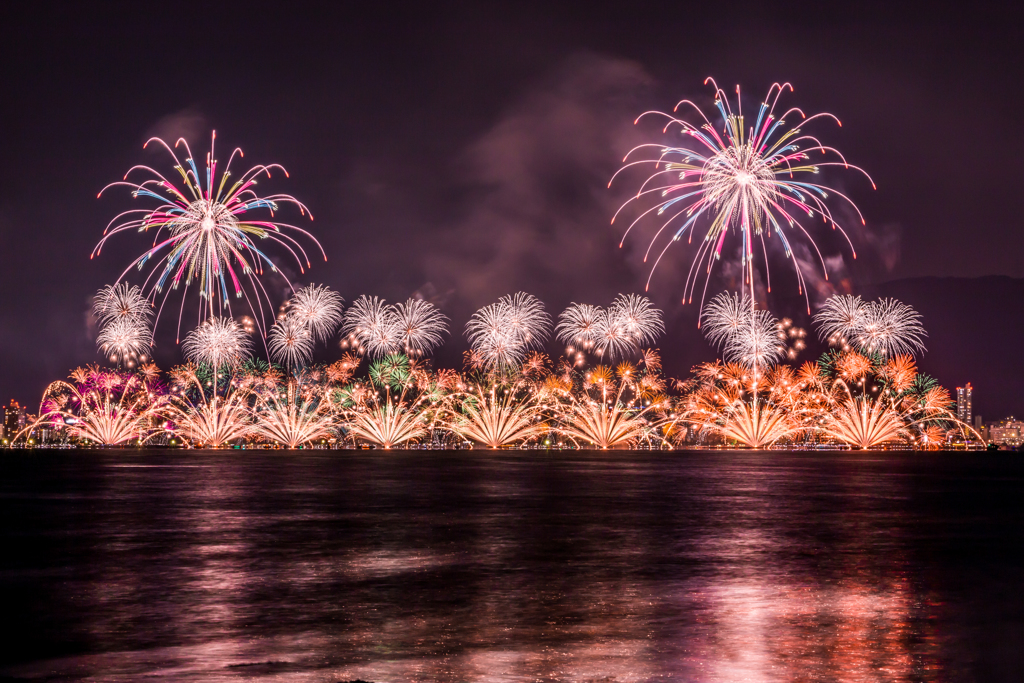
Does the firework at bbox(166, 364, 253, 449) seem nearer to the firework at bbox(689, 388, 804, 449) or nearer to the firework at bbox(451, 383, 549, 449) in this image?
the firework at bbox(451, 383, 549, 449)

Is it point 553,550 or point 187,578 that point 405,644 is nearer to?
point 187,578

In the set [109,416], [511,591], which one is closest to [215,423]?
[109,416]

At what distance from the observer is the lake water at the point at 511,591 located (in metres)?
9.96

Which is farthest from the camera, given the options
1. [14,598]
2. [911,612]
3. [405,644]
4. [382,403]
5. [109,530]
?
[382,403]

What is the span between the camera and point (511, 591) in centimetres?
1446

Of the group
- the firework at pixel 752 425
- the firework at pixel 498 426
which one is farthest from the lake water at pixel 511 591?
the firework at pixel 498 426

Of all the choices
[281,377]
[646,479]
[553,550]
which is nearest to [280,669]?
[553,550]

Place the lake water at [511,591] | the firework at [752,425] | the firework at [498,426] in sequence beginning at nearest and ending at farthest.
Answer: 1. the lake water at [511,591]
2. the firework at [752,425]
3. the firework at [498,426]

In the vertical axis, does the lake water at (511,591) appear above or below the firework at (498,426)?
below

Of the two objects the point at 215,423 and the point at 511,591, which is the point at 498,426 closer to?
the point at 215,423

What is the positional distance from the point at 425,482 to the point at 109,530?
2161 centimetres

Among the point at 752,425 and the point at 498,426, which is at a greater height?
the point at 752,425

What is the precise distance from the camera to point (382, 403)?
160125mm

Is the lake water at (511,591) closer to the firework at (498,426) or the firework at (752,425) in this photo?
the firework at (752,425)
